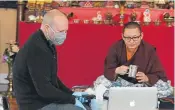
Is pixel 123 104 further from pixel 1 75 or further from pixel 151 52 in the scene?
pixel 1 75

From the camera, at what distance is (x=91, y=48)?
166 inches

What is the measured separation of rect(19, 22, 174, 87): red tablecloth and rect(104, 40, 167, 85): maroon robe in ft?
3.52

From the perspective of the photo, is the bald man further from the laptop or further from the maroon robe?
the maroon robe

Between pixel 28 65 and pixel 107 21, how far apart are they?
2448 mm

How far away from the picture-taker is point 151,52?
10.1ft

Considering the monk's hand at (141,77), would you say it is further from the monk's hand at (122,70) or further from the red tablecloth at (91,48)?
the red tablecloth at (91,48)

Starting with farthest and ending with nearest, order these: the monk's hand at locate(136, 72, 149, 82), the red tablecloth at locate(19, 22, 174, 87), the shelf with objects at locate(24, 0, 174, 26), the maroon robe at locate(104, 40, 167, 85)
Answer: the shelf with objects at locate(24, 0, 174, 26), the red tablecloth at locate(19, 22, 174, 87), the maroon robe at locate(104, 40, 167, 85), the monk's hand at locate(136, 72, 149, 82)

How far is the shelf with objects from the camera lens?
452cm

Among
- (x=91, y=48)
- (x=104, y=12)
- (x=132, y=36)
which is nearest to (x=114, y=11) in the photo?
(x=104, y=12)

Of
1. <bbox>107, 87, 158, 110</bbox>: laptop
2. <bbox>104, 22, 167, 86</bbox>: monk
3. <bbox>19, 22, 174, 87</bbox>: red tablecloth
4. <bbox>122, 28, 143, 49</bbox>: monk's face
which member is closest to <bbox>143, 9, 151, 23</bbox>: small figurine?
<bbox>19, 22, 174, 87</bbox>: red tablecloth

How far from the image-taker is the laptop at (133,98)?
8.27ft

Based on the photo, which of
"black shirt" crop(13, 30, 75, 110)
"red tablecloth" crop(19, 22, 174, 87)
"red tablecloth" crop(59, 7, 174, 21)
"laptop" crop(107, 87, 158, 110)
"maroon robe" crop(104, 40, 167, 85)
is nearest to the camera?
"black shirt" crop(13, 30, 75, 110)

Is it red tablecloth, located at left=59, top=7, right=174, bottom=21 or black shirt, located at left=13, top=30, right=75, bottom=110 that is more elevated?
red tablecloth, located at left=59, top=7, right=174, bottom=21

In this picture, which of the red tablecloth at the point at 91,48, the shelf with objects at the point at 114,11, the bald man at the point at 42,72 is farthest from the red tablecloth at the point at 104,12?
the bald man at the point at 42,72
